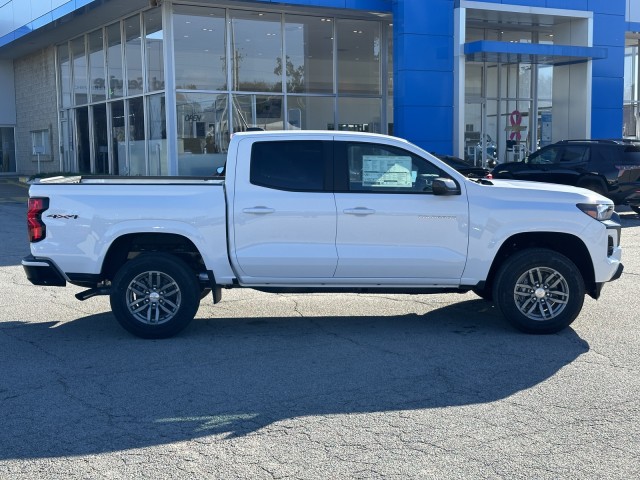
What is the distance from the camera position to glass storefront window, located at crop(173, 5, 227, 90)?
22.6 metres

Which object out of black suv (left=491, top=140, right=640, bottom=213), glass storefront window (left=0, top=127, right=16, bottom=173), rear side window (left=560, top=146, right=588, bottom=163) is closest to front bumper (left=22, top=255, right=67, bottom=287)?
black suv (left=491, top=140, right=640, bottom=213)

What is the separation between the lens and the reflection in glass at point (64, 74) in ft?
102

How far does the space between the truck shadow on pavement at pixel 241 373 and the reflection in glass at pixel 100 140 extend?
67.7 ft

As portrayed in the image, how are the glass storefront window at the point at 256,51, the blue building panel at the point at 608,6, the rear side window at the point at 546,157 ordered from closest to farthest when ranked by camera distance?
the rear side window at the point at 546,157
the glass storefront window at the point at 256,51
the blue building panel at the point at 608,6

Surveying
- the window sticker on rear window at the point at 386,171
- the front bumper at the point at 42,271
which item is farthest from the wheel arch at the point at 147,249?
the window sticker on rear window at the point at 386,171

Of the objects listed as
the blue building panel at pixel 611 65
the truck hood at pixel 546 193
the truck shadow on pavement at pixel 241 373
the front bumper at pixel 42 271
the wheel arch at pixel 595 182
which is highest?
the blue building panel at pixel 611 65

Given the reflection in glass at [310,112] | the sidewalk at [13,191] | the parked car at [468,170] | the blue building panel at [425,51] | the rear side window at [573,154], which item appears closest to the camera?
the parked car at [468,170]

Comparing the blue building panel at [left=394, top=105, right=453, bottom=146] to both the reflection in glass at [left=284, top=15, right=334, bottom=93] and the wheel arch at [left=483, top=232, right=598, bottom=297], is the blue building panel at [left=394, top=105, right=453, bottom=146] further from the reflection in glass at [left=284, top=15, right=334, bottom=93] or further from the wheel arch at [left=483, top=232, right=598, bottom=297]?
the wheel arch at [left=483, top=232, right=598, bottom=297]

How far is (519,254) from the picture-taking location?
767cm

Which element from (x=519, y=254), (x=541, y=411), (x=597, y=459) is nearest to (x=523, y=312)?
(x=519, y=254)

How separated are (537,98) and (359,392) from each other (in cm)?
2539

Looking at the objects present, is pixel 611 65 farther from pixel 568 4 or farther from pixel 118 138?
pixel 118 138

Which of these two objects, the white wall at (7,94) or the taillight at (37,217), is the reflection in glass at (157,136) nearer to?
the taillight at (37,217)

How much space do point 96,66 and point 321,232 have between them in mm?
23125
